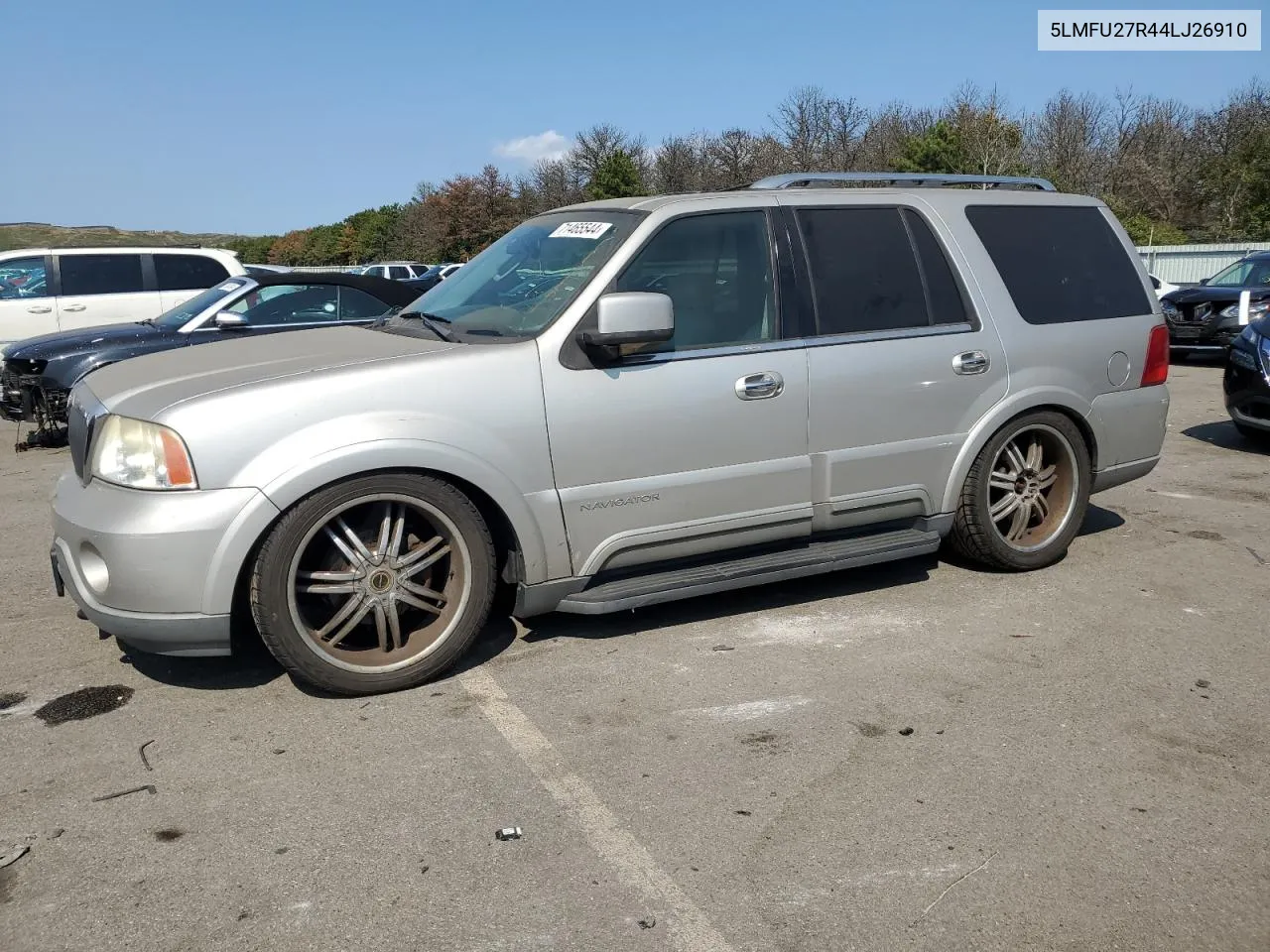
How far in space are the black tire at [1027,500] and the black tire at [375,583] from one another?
2418 mm

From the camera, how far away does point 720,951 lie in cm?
260

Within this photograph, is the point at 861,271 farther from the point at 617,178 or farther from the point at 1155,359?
the point at 617,178

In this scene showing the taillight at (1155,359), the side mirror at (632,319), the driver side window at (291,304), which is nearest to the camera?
the side mirror at (632,319)

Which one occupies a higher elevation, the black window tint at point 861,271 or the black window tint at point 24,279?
the black window tint at point 24,279

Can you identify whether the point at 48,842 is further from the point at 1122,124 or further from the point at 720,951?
the point at 1122,124

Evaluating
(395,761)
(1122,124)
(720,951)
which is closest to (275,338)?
(395,761)

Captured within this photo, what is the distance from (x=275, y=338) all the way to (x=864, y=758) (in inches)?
122

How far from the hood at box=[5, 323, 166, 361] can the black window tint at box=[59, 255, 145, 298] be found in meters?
3.05

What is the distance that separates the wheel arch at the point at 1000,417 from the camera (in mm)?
5121

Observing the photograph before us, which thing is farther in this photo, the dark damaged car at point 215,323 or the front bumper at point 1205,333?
the front bumper at point 1205,333

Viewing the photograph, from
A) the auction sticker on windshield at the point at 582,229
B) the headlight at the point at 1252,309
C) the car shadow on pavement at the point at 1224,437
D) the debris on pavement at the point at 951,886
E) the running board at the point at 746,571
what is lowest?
the car shadow on pavement at the point at 1224,437

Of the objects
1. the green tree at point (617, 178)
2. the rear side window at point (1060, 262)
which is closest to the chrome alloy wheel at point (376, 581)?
the rear side window at point (1060, 262)

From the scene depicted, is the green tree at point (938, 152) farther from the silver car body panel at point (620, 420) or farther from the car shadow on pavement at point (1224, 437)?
the silver car body panel at point (620, 420)

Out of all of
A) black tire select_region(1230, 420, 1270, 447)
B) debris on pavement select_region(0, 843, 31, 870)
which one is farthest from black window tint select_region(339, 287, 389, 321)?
black tire select_region(1230, 420, 1270, 447)
